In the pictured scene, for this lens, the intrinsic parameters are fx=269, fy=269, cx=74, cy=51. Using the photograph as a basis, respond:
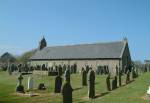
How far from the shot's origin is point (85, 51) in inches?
2363

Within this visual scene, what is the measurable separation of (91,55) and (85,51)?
346cm

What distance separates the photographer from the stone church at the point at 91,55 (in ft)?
171

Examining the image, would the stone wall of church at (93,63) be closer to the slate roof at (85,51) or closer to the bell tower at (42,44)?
the slate roof at (85,51)

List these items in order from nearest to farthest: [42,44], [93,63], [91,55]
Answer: [93,63] → [91,55] → [42,44]

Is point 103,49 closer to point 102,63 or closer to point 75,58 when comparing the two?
point 102,63

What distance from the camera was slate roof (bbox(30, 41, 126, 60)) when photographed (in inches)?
2094

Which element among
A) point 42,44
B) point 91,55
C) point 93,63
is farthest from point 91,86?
point 42,44

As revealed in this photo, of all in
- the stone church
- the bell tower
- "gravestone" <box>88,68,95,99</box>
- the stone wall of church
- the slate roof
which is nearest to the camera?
"gravestone" <box>88,68,95,99</box>

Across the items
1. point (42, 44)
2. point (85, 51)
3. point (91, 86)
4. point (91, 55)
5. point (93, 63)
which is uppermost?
point (42, 44)

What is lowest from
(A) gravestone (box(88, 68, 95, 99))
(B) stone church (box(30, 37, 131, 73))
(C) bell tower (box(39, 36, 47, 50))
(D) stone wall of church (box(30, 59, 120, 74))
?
(A) gravestone (box(88, 68, 95, 99))

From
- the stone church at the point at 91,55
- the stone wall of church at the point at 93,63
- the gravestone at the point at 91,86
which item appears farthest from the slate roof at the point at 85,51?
the gravestone at the point at 91,86

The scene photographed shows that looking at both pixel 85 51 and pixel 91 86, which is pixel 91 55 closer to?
pixel 85 51

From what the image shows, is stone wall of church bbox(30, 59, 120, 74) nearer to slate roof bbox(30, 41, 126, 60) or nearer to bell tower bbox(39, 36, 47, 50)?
slate roof bbox(30, 41, 126, 60)

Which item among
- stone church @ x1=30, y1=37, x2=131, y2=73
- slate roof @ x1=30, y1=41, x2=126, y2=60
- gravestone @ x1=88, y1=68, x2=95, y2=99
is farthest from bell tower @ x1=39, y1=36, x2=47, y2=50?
gravestone @ x1=88, y1=68, x2=95, y2=99
